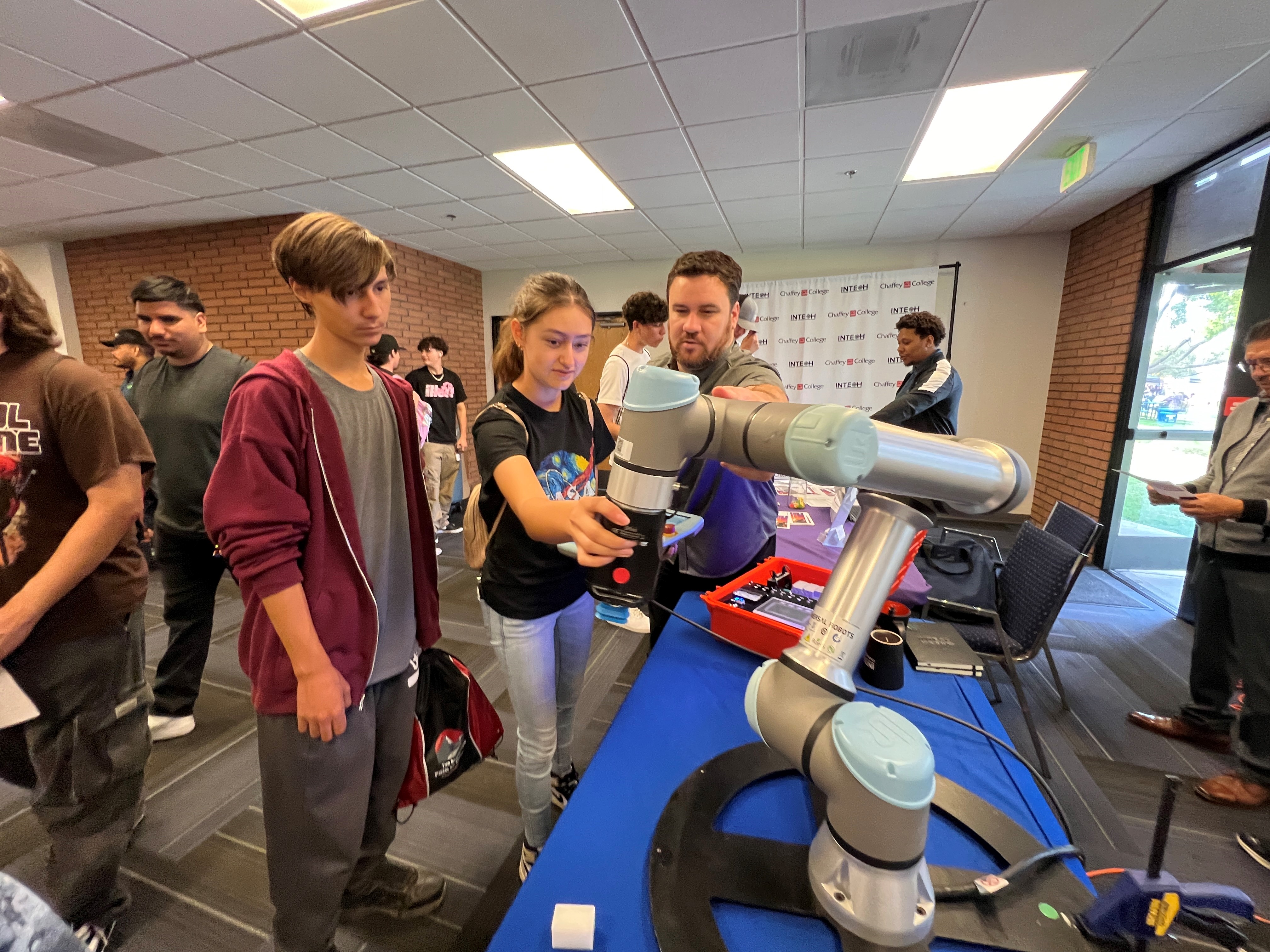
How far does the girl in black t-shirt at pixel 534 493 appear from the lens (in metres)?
1.04

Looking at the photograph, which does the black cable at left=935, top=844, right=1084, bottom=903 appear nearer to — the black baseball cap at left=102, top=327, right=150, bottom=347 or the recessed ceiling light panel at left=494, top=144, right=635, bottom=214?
the recessed ceiling light panel at left=494, top=144, right=635, bottom=214

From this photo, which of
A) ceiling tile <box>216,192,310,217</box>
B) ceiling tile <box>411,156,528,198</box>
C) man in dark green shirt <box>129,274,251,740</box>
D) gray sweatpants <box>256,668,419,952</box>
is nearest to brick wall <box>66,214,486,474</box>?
ceiling tile <box>216,192,310,217</box>

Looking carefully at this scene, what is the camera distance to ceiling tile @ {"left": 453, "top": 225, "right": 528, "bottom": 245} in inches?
173

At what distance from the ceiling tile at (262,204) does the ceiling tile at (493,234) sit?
1225 millimetres

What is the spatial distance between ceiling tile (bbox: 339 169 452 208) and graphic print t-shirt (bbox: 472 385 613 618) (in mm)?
3019

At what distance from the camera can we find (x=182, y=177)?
11.0 feet

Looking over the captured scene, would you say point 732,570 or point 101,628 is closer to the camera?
point 101,628

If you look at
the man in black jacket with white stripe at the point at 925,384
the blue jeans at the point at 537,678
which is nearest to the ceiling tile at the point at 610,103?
the man in black jacket with white stripe at the point at 925,384

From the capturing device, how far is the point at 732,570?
1403mm

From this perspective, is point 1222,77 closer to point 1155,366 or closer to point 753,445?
point 1155,366

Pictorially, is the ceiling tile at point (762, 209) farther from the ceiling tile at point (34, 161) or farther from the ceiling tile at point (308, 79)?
the ceiling tile at point (34, 161)

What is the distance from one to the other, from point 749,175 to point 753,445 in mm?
3393

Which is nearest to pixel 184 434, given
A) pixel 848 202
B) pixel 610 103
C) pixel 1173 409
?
pixel 610 103

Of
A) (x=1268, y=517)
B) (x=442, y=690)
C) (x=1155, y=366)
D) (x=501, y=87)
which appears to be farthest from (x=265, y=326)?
(x=1155, y=366)
